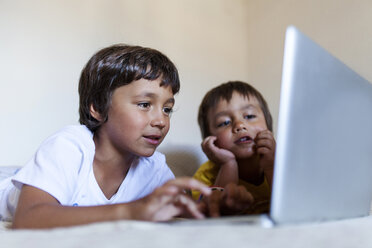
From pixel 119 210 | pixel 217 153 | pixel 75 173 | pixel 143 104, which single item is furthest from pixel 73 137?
pixel 217 153

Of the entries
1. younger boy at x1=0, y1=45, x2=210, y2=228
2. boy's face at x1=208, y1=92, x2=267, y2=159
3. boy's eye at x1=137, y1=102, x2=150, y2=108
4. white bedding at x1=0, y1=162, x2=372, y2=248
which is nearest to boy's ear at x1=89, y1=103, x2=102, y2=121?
younger boy at x1=0, y1=45, x2=210, y2=228

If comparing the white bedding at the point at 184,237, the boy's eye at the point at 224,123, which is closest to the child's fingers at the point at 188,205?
the white bedding at the point at 184,237

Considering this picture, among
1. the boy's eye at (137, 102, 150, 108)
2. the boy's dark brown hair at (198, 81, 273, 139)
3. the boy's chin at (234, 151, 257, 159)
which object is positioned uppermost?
the boy's dark brown hair at (198, 81, 273, 139)

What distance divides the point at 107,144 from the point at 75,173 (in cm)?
18

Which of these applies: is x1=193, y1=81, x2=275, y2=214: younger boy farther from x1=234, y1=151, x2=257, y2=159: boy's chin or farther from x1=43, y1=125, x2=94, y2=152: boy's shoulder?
x1=43, y1=125, x2=94, y2=152: boy's shoulder

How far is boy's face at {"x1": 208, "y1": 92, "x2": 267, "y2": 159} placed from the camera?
3.66 feet

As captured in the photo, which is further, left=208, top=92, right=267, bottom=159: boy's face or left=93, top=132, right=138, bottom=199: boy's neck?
left=208, top=92, right=267, bottom=159: boy's face

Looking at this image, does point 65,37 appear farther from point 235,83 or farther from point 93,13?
point 235,83

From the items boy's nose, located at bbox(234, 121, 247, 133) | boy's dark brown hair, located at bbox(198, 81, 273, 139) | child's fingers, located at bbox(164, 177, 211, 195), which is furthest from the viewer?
boy's dark brown hair, located at bbox(198, 81, 273, 139)

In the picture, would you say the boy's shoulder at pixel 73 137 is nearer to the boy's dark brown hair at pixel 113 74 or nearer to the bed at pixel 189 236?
the boy's dark brown hair at pixel 113 74

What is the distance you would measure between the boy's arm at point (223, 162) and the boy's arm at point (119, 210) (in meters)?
0.62

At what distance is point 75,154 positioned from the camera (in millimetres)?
747

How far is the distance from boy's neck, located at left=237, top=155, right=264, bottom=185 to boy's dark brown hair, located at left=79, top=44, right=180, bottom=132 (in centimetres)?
42

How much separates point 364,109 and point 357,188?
0.13 metres
